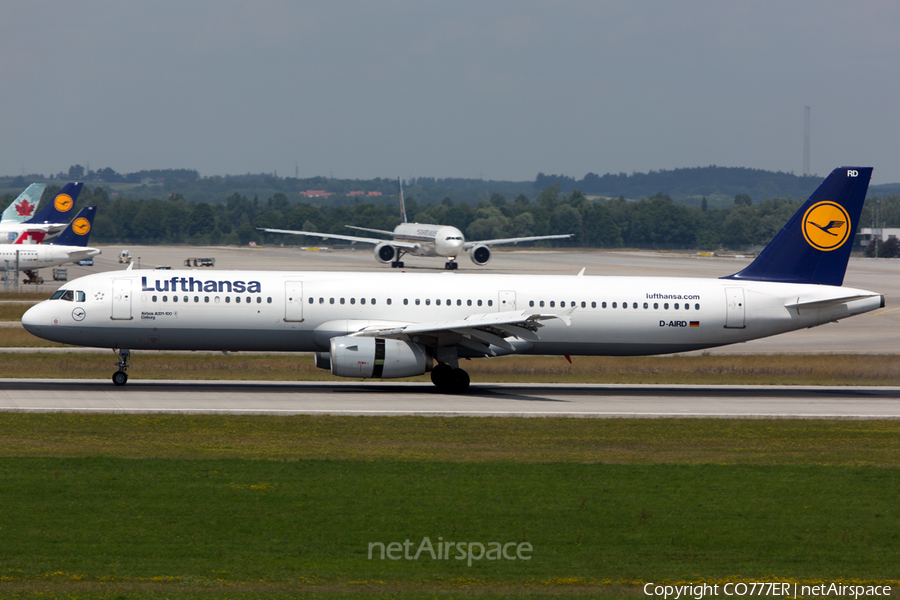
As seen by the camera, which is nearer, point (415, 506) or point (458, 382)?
point (415, 506)

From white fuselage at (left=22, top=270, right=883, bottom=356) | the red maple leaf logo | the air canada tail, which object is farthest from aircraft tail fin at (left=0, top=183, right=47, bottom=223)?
the air canada tail

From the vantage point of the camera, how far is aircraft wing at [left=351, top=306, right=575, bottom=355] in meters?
32.7

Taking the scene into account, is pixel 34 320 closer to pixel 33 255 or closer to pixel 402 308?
pixel 402 308

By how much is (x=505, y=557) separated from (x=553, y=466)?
6.80m

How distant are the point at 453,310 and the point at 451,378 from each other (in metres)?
2.47

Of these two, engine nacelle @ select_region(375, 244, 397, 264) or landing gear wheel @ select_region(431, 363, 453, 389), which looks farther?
engine nacelle @ select_region(375, 244, 397, 264)

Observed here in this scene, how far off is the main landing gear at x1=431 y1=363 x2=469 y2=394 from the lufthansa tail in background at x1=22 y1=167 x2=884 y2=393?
2.3 inches

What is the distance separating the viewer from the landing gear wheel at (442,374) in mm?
34812

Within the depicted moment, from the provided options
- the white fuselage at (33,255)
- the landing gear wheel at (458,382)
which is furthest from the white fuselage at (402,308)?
the white fuselage at (33,255)

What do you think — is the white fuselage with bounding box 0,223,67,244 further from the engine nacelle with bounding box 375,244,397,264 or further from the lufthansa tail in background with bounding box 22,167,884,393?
the lufthansa tail in background with bounding box 22,167,884,393

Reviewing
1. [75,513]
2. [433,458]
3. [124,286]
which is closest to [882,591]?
[433,458]

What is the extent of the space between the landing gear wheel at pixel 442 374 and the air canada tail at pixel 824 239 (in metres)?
12.4

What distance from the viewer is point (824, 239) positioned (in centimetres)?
3794

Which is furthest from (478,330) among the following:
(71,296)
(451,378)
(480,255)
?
(480,255)
